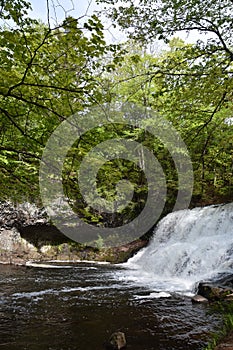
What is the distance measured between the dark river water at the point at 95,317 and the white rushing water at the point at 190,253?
1.44 meters

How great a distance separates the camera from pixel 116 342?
4020mm

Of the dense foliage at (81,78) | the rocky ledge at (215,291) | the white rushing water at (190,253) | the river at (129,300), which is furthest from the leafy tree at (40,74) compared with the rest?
the white rushing water at (190,253)

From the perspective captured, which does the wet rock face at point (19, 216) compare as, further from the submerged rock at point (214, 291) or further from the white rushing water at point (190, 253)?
the submerged rock at point (214, 291)

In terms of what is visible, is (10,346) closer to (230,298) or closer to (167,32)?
(230,298)

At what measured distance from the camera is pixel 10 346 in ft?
13.4

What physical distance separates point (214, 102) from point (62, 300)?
5.39 m

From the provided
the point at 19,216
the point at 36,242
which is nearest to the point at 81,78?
the point at 19,216

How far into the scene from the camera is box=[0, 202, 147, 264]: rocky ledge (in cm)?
1421

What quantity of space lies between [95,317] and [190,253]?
537 centimetres

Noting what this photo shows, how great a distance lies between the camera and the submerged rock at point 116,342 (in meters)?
3.99

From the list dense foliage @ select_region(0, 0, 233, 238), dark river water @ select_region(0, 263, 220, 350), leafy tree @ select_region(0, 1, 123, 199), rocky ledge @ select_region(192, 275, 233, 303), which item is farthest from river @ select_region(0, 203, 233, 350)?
leafy tree @ select_region(0, 1, 123, 199)

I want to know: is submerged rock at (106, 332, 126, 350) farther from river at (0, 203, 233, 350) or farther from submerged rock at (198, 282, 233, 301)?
submerged rock at (198, 282, 233, 301)

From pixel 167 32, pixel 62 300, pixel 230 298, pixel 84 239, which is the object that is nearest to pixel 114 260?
pixel 84 239

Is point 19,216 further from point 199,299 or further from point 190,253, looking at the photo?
point 199,299
